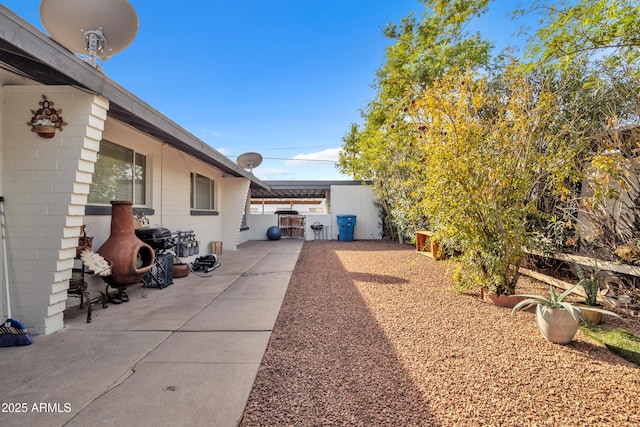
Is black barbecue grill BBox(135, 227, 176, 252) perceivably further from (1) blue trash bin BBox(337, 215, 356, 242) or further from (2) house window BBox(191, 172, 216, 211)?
(1) blue trash bin BBox(337, 215, 356, 242)

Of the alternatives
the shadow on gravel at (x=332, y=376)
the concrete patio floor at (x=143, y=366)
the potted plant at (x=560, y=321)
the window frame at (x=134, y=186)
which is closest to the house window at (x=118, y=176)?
the window frame at (x=134, y=186)

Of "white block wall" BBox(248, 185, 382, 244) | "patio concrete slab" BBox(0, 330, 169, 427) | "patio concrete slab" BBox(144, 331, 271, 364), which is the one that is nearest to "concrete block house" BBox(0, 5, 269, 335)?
"patio concrete slab" BBox(0, 330, 169, 427)

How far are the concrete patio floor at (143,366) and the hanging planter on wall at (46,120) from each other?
197cm

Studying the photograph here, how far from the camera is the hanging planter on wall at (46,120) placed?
9.14 feet

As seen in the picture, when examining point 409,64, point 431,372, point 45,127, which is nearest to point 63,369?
point 45,127

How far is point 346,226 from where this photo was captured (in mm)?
12625

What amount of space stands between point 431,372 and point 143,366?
2246 millimetres

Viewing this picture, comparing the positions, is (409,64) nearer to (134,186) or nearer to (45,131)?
(134,186)

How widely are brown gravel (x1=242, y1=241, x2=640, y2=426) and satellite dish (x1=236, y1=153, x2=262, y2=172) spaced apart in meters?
6.72

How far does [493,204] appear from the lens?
3.76 m

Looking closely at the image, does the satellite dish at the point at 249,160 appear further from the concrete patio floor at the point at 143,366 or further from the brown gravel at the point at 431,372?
the brown gravel at the point at 431,372

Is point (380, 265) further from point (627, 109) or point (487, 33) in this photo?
point (487, 33)

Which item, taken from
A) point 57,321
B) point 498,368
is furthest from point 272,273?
point 498,368

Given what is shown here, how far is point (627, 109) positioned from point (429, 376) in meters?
4.28
